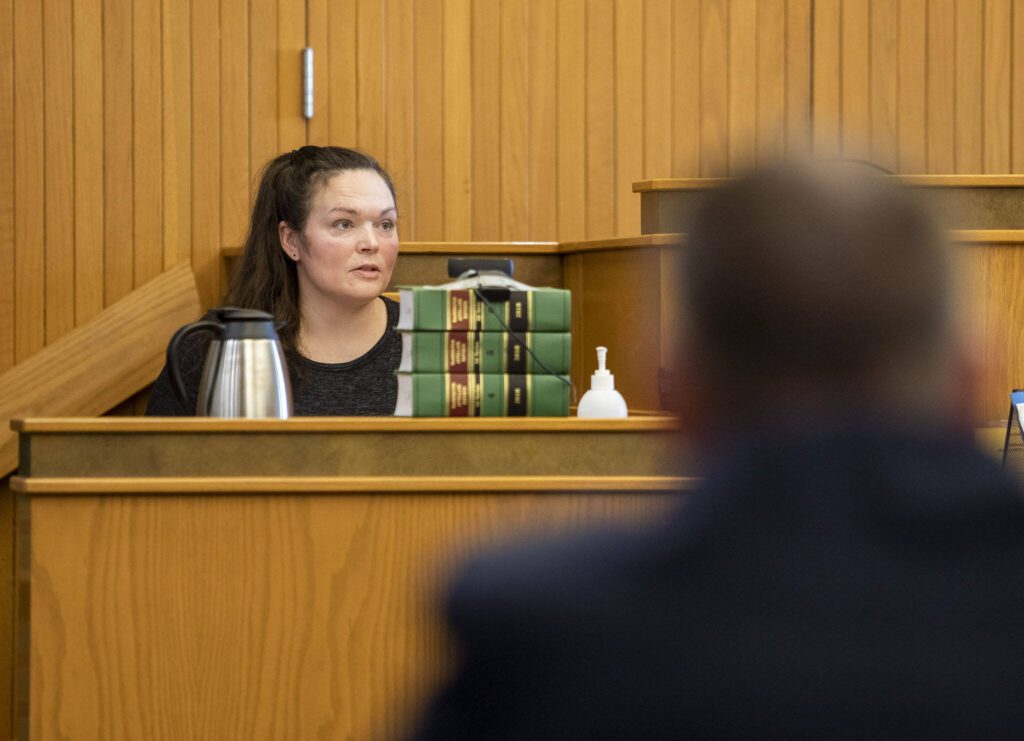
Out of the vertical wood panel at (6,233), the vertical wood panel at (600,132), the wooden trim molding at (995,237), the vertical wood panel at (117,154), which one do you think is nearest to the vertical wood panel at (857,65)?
the vertical wood panel at (600,132)

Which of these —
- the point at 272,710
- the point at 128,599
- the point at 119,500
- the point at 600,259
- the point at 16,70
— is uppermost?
the point at 16,70

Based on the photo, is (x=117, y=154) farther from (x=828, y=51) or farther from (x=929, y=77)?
(x=929, y=77)

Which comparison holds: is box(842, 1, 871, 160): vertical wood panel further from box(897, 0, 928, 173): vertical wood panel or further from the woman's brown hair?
the woman's brown hair

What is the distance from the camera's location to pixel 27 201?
3305 mm

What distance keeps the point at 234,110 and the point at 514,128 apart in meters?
0.66

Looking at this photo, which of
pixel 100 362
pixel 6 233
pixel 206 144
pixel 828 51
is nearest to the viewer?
pixel 100 362

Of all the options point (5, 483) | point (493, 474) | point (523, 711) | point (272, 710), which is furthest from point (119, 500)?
point (5, 483)

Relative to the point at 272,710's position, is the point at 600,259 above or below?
above

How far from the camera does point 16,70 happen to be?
10.9ft

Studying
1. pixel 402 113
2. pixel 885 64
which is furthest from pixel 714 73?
pixel 402 113

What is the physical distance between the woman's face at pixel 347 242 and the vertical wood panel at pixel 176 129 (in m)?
0.71

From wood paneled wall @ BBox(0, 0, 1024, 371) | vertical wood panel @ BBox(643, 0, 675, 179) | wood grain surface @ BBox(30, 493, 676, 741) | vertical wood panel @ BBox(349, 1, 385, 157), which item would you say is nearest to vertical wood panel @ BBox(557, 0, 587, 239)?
wood paneled wall @ BBox(0, 0, 1024, 371)

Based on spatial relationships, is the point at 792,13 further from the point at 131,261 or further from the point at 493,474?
the point at 493,474

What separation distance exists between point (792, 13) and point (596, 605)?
3133 millimetres
